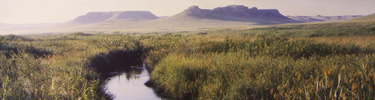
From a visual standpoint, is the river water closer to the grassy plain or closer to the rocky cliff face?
the grassy plain

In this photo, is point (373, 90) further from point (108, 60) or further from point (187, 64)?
point (108, 60)

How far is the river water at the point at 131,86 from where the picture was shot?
836 centimetres

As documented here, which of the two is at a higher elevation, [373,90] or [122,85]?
[373,90]

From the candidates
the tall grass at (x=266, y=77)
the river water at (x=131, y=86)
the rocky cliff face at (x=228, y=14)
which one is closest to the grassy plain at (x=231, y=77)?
the tall grass at (x=266, y=77)

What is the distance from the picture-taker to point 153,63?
1152cm

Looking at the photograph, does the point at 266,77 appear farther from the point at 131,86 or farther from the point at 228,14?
the point at 228,14

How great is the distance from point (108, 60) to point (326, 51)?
32.2ft

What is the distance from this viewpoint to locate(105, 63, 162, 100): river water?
27.4 ft

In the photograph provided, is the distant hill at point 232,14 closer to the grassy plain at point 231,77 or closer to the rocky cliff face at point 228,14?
the rocky cliff face at point 228,14

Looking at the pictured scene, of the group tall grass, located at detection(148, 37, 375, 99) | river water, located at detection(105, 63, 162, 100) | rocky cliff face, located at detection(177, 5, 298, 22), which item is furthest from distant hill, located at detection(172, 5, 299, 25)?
tall grass, located at detection(148, 37, 375, 99)

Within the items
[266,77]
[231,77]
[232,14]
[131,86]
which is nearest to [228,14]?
[232,14]

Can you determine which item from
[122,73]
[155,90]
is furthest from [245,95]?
[122,73]

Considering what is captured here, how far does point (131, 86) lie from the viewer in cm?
968

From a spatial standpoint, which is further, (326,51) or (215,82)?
(326,51)
